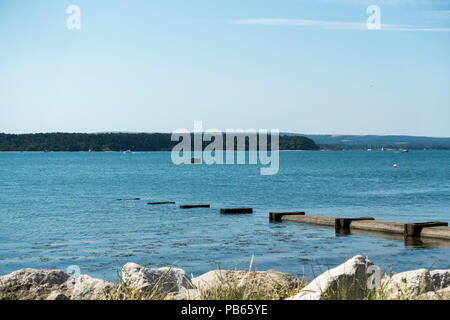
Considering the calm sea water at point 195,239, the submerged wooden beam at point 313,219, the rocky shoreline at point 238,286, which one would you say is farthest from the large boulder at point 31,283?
the submerged wooden beam at point 313,219

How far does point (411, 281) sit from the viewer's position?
315 inches

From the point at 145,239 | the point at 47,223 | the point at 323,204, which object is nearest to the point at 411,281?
the point at 145,239

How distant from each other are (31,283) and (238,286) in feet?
12.1

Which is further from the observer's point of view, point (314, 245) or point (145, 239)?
point (145, 239)

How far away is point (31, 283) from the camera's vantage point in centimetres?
888

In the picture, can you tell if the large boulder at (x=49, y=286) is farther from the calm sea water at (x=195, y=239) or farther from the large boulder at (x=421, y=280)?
the large boulder at (x=421, y=280)

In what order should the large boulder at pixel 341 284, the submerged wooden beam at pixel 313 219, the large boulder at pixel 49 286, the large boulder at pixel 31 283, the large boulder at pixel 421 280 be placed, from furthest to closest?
the submerged wooden beam at pixel 313 219 < the large boulder at pixel 31 283 < the large boulder at pixel 49 286 < the large boulder at pixel 421 280 < the large boulder at pixel 341 284

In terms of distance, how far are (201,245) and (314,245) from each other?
3.82 metres

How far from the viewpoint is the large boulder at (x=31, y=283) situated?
8.41m

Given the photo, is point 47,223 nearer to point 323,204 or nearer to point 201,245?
point 201,245

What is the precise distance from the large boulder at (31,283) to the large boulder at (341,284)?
402 centimetres

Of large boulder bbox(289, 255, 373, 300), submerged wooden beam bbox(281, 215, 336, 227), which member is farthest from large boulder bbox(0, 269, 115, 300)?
submerged wooden beam bbox(281, 215, 336, 227)

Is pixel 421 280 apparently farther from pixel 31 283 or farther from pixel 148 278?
pixel 31 283
